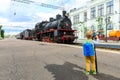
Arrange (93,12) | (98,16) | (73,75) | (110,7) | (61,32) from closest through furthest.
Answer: (73,75), (61,32), (110,7), (98,16), (93,12)

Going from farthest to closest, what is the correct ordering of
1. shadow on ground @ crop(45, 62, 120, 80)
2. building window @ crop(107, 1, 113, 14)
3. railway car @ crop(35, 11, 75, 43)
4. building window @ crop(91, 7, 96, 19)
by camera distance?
building window @ crop(91, 7, 96, 19)
building window @ crop(107, 1, 113, 14)
railway car @ crop(35, 11, 75, 43)
shadow on ground @ crop(45, 62, 120, 80)

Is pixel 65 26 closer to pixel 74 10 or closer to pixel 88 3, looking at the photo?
pixel 88 3

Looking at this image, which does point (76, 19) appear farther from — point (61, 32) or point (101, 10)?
point (61, 32)

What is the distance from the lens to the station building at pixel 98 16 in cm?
6512

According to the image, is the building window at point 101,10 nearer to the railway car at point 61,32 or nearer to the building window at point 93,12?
the building window at point 93,12

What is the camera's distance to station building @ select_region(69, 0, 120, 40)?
6512 centimetres

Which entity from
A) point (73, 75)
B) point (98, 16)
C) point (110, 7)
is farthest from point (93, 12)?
point (73, 75)

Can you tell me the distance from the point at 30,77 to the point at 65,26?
84.5 feet

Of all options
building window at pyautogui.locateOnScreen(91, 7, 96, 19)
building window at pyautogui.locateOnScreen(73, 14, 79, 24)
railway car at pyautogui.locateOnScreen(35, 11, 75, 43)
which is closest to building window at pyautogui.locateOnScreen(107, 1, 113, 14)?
building window at pyautogui.locateOnScreen(91, 7, 96, 19)

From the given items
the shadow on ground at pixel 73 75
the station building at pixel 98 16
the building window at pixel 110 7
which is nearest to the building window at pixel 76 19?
the station building at pixel 98 16

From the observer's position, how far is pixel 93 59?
9336 millimetres

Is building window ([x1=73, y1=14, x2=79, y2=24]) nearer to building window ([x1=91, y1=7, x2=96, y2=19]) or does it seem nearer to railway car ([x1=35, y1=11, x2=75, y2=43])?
building window ([x1=91, y1=7, x2=96, y2=19])

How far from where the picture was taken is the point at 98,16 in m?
72.9

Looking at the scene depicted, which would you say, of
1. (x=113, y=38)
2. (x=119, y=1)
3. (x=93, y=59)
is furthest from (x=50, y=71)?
(x=119, y=1)
